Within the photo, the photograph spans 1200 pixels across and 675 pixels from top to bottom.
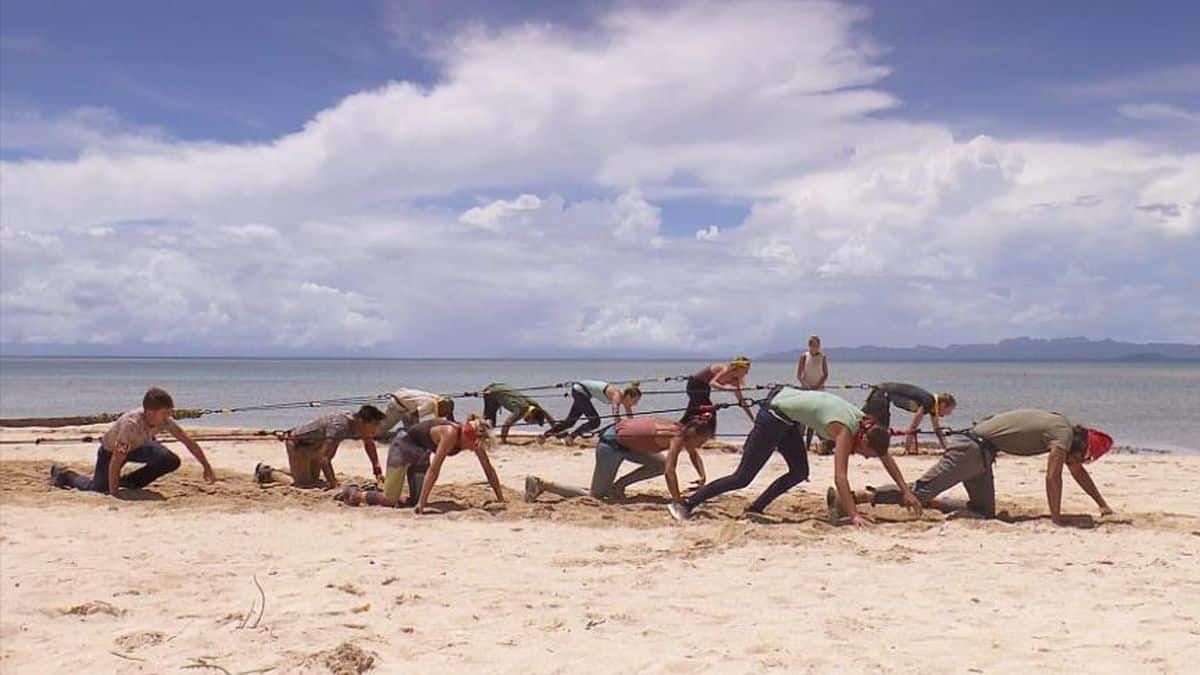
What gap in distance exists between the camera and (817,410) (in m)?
8.50

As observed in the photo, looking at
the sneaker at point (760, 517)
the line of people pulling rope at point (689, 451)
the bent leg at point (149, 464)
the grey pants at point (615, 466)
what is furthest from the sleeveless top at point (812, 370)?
the bent leg at point (149, 464)

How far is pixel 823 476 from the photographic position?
1230cm

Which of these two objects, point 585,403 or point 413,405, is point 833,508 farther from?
point 585,403

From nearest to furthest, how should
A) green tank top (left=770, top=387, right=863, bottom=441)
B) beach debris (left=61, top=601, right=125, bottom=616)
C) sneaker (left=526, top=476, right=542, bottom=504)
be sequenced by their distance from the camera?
beach debris (left=61, top=601, right=125, bottom=616)
green tank top (left=770, top=387, right=863, bottom=441)
sneaker (left=526, top=476, right=542, bottom=504)

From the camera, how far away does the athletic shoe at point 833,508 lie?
28.5 ft

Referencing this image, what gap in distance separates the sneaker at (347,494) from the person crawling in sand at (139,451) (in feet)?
4.42

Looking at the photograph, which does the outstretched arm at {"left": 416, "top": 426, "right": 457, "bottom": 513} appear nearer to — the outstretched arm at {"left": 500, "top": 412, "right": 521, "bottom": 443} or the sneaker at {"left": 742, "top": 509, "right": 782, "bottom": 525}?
the sneaker at {"left": 742, "top": 509, "right": 782, "bottom": 525}

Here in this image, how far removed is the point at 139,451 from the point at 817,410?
21.7ft

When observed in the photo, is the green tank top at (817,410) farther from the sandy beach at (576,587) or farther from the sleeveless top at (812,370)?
the sleeveless top at (812,370)

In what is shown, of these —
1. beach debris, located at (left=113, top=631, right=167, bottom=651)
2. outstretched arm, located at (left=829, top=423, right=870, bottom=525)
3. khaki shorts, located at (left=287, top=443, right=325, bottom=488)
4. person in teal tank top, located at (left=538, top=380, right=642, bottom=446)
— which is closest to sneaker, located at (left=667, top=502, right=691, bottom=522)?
outstretched arm, located at (left=829, top=423, right=870, bottom=525)

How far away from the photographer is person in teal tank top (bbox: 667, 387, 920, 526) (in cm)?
843

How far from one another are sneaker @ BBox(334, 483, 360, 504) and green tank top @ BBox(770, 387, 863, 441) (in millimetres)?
3992

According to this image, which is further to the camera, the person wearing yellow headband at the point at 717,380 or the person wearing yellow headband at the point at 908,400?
the person wearing yellow headband at the point at 908,400

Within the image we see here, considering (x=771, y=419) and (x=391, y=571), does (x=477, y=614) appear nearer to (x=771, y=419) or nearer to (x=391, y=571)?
(x=391, y=571)
